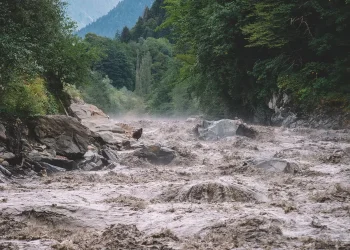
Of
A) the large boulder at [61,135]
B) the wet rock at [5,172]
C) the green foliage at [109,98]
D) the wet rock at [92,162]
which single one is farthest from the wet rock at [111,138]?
the green foliage at [109,98]

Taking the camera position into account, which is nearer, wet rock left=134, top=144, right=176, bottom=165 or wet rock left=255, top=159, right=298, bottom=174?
wet rock left=255, top=159, right=298, bottom=174

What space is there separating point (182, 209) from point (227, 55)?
21244mm

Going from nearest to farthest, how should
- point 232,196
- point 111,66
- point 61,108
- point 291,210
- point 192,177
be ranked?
1. point 291,210
2. point 232,196
3. point 192,177
4. point 61,108
5. point 111,66

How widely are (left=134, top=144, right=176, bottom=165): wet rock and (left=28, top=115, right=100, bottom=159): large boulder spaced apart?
1.85 m

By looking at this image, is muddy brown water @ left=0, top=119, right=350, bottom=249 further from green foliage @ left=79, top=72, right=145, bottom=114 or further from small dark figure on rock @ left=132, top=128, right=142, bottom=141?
green foliage @ left=79, top=72, right=145, bottom=114

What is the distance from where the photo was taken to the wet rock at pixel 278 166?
1068 centimetres

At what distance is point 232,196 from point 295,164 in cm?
380

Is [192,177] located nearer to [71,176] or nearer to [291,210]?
A: [71,176]

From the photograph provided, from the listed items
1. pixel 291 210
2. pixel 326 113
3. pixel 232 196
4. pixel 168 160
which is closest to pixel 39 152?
pixel 168 160

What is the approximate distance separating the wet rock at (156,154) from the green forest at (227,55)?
3615 millimetres

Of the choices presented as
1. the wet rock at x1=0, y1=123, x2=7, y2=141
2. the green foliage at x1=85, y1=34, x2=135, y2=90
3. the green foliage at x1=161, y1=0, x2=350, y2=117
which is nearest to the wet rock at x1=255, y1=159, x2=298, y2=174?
the wet rock at x1=0, y1=123, x2=7, y2=141

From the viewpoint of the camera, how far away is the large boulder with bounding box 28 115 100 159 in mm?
12898

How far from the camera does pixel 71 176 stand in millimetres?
10930

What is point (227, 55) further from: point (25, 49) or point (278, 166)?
point (278, 166)
